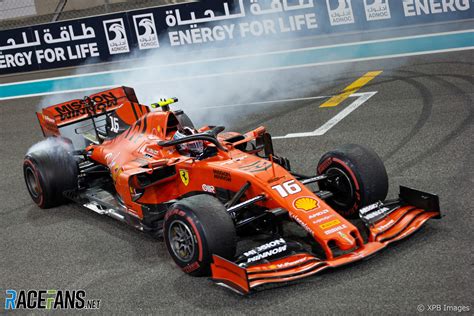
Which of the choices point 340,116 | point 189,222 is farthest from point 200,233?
point 340,116

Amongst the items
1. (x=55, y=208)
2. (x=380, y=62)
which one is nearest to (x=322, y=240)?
(x=55, y=208)

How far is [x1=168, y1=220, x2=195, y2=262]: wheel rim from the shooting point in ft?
20.5

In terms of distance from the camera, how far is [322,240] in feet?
19.7

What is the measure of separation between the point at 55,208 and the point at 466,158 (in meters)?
4.92

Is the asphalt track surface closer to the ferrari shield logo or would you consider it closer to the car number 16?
the ferrari shield logo

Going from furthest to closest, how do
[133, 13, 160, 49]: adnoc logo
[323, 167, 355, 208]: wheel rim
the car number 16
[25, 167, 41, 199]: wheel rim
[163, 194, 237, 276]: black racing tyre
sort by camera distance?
[133, 13, 160, 49]: adnoc logo, [25, 167, 41, 199]: wheel rim, [323, 167, 355, 208]: wheel rim, the car number 16, [163, 194, 237, 276]: black racing tyre

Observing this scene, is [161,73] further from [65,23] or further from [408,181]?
[408,181]

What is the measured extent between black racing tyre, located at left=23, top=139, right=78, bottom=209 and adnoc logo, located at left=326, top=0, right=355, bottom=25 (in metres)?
9.22

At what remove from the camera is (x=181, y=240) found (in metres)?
6.36

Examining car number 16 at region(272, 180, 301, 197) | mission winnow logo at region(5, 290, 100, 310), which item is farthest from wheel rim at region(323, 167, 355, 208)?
mission winnow logo at region(5, 290, 100, 310)

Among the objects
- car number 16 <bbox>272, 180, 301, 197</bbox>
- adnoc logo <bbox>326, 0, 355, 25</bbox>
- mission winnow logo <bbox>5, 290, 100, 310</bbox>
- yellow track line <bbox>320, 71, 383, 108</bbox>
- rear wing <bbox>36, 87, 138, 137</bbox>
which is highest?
adnoc logo <bbox>326, 0, 355, 25</bbox>
